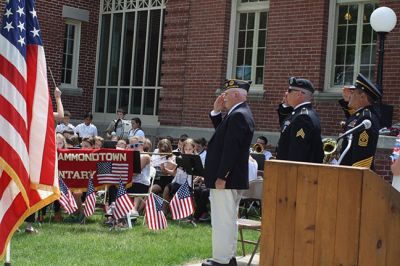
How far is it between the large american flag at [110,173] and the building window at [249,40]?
5.36m

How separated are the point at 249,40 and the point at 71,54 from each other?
6.65 metres

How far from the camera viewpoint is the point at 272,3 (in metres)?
14.9

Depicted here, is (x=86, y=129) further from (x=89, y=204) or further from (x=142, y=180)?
(x=89, y=204)

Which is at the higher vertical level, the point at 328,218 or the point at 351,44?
the point at 351,44

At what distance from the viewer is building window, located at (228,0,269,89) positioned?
605 inches

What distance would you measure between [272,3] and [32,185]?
10327 millimetres

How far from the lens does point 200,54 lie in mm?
16156

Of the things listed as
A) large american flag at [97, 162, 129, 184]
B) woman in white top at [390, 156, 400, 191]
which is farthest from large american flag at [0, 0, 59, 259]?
large american flag at [97, 162, 129, 184]

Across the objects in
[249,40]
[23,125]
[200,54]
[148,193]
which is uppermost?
[249,40]

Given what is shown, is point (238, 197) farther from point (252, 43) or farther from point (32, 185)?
point (252, 43)

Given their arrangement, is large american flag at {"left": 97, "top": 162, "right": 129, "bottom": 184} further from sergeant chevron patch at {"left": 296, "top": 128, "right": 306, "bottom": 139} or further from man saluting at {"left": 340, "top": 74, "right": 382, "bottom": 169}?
man saluting at {"left": 340, "top": 74, "right": 382, "bottom": 169}

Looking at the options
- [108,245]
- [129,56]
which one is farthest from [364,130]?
[129,56]

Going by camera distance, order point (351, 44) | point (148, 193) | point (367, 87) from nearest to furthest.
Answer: point (367, 87) < point (148, 193) < point (351, 44)

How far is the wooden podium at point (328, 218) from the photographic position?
151 inches
